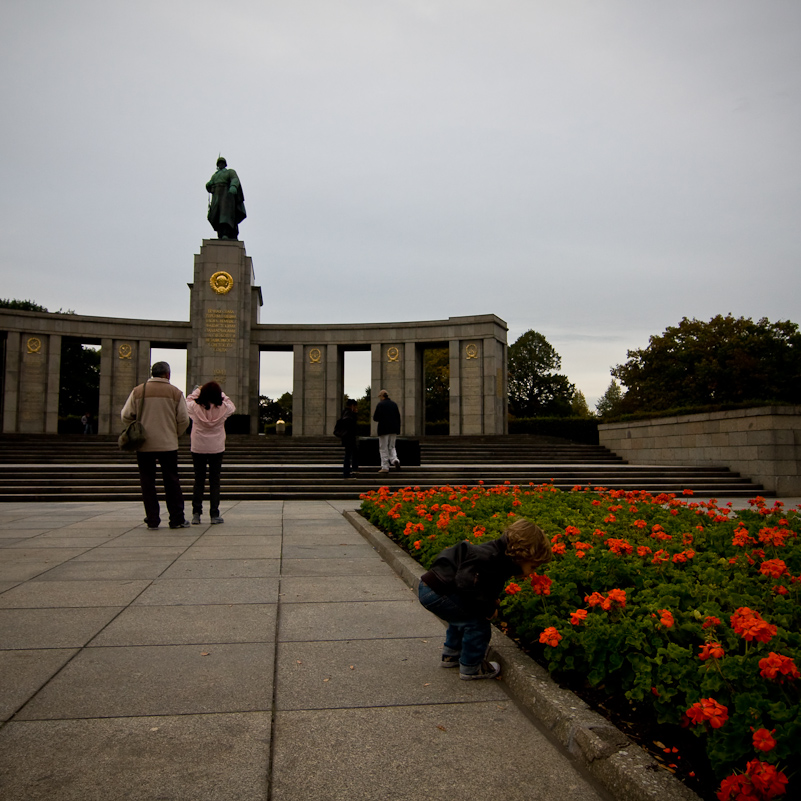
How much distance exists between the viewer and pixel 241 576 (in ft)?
18.9

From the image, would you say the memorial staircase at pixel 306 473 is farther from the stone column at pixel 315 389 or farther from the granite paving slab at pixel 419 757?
the granite paving slab at pixel 419 757

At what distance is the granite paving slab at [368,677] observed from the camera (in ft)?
10.2

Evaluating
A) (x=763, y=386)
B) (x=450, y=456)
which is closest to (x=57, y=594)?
(x=450, y=456)

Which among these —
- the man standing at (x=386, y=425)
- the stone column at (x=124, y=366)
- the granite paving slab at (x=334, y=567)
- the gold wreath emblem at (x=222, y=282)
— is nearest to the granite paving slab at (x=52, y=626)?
the granite paving slab at (x=334, y=567)

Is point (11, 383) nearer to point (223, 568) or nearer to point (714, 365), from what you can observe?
point (223, 568)

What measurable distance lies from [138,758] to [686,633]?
91.3 inches

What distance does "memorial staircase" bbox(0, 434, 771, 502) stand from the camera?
43.8ft

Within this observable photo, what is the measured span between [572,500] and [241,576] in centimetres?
431

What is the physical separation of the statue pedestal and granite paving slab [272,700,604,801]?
27.2 m

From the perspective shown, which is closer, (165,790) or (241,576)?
(165,790)

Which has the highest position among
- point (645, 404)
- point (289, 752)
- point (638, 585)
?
point (645, 404)

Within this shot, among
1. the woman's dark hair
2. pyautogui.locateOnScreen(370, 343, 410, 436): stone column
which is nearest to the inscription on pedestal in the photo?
pyautogui.locateOnScreen(370, 343, 410, 436): stone column

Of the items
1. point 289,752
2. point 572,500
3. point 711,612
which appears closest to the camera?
point 289,752

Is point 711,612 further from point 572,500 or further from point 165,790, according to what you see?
point 572,500
